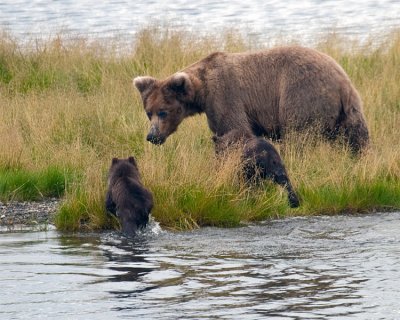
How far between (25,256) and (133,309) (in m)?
2.08

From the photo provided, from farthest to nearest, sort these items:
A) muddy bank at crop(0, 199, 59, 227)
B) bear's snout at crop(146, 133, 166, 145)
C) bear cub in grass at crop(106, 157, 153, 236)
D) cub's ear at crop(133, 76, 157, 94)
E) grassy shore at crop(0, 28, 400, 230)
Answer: cub's ear at crop(133, 76, 157, 94) < bear's snout at crop(146, 133, 166, 145) < muddy bank at crop(0, 199, 59, 227) < grassy shore at crop(0, 28, 400, 230) < bear cub in grass at crop(106, 157, 153, 236)

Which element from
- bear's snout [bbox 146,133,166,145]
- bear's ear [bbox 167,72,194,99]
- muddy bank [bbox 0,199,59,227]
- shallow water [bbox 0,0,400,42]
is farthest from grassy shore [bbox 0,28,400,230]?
shallow water [bbox 0,0,400,42]

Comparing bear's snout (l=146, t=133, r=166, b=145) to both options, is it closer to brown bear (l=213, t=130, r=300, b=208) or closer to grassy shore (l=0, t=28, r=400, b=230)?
grassy shore (l=0, t=28, r=400, b=230)

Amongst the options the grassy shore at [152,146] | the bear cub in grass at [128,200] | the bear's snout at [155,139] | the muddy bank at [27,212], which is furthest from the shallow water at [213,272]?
the bear's snout at [155,139]

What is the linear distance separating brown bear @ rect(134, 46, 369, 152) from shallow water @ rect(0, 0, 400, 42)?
27.9ft

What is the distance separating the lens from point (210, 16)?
2908 cm

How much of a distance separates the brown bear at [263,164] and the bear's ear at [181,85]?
4.18 ft

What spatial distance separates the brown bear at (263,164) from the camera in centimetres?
1146

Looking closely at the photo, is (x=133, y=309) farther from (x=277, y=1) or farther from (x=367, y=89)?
(x=277, y=1)

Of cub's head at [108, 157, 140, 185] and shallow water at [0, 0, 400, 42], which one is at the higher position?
cub's head at [108, 157, 140, 185]

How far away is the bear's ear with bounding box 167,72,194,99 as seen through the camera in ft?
43.0

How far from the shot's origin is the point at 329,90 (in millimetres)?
12984

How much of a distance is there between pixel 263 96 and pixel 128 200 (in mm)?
3379

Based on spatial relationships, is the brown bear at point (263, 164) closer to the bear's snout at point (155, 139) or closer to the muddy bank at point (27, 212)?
the bear's snout at point (155, 139)
